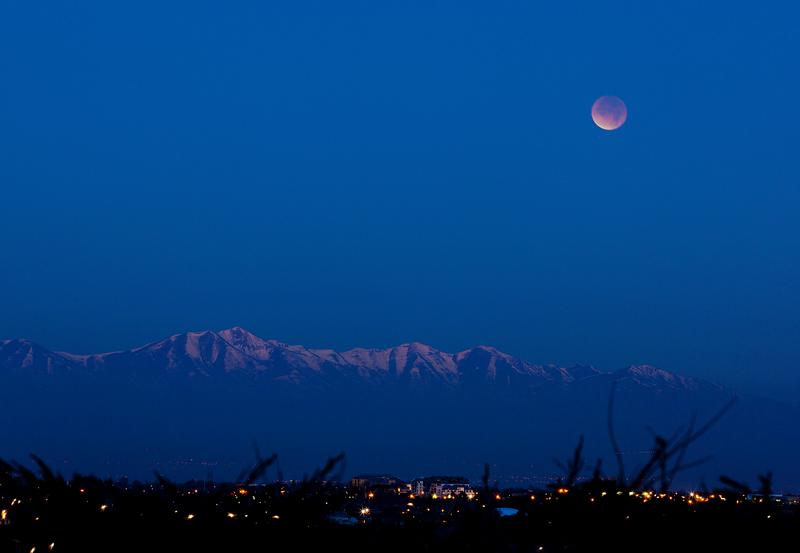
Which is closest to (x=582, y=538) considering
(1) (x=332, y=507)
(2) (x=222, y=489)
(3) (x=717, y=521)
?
(3) (x=717, y=521)

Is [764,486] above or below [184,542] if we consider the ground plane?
above

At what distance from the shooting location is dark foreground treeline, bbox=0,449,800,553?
5.18 metres

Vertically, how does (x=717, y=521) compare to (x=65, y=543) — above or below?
above

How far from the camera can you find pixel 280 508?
530 centimetres

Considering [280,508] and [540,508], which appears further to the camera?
[540,508]

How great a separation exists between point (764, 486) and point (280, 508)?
7.03ft

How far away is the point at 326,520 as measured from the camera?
530cm

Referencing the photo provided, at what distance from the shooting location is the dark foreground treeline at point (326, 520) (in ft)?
17.0

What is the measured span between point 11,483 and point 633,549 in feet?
9.18

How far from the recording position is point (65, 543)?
17.3 feet

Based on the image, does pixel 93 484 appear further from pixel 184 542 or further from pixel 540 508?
pixel 540 508

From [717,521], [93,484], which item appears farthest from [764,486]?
[93,484]

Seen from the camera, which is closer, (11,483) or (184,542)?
(184,542)

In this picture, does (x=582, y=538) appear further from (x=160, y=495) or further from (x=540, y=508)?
(x=160, y=495)
